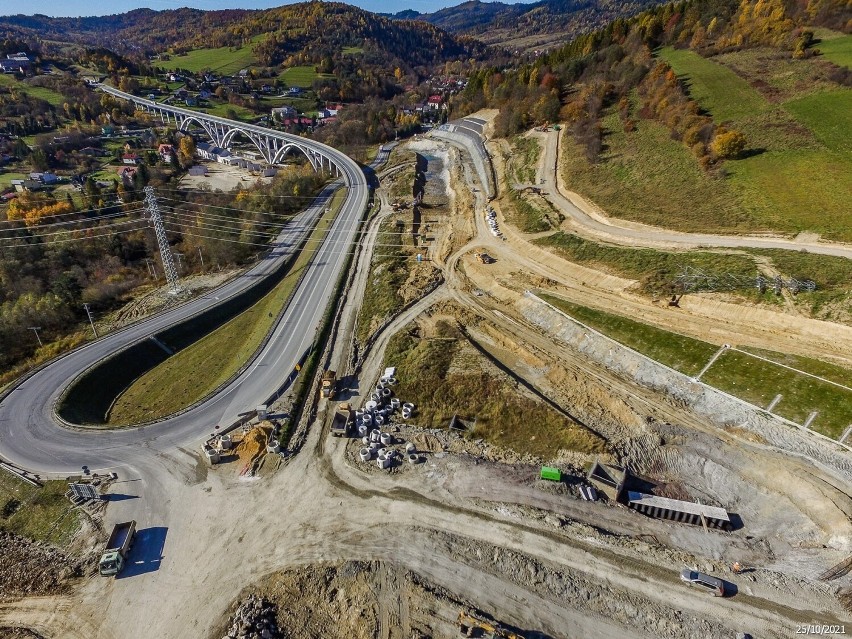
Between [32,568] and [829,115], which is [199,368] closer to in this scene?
[32,568]

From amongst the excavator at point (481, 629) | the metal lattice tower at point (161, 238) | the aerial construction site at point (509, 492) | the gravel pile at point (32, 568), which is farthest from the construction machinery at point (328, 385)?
the metal lattice tower at point (161, 238)

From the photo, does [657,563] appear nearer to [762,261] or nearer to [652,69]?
[762,261]

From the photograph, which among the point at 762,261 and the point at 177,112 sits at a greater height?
the point at 177,112

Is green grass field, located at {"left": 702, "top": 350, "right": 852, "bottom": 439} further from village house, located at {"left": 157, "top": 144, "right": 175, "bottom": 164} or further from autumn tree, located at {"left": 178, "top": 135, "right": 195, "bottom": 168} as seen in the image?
autumn tree, located at {"left": 178, "top": 135, "right": 195, "bottom": 168}

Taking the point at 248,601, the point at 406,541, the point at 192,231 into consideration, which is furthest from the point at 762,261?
the point at 192,231

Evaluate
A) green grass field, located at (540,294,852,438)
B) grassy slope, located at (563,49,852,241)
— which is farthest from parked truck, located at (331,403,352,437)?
grassy slope, located at (563,49,852,241)

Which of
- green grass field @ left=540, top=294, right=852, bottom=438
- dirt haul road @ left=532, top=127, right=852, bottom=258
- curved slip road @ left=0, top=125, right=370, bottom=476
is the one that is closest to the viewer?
green grass field @ left=540, top=294, right=852, bottom=438

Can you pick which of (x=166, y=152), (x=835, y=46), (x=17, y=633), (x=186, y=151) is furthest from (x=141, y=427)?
(x=186, y=151)
